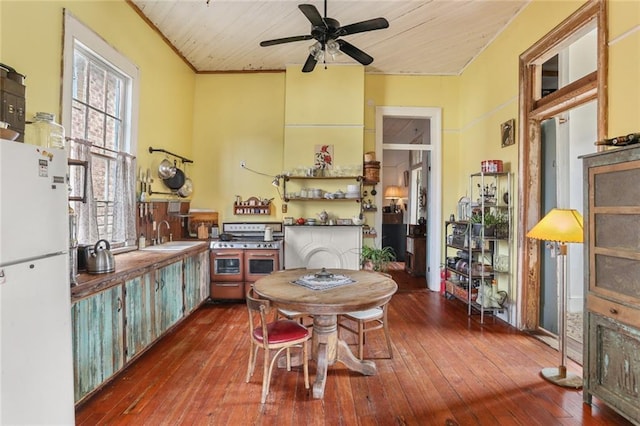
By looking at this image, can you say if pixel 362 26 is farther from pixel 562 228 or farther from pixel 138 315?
pixel 138 315

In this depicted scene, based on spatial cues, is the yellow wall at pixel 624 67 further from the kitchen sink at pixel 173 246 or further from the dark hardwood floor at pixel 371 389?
the kitchen sink at pixel 173 246

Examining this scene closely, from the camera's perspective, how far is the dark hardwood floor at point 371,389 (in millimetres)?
2085

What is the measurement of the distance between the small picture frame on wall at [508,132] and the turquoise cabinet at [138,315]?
4100mm

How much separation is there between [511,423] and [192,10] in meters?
4.71

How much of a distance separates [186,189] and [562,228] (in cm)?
444

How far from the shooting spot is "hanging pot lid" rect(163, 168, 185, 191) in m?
4.41

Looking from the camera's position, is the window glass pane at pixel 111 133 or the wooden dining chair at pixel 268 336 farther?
the window glass pane at pixel 111 133

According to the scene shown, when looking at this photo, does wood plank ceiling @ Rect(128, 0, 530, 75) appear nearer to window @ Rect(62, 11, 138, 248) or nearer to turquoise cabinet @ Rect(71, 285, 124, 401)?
window @ Rect(62, 11, 138, 248)

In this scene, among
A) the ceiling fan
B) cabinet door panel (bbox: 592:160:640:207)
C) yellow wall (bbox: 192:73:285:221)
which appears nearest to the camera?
cabinet door panel (bbox: 592:160:640:207)

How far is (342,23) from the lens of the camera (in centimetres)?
393

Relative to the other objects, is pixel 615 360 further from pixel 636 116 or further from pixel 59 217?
pixel 59 217

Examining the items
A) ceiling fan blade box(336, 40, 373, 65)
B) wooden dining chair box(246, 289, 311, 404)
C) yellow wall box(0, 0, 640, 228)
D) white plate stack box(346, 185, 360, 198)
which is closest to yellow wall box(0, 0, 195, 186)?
yellow wall box(0, 0, 640, 228)

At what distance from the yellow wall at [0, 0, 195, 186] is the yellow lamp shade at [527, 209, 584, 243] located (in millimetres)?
3839

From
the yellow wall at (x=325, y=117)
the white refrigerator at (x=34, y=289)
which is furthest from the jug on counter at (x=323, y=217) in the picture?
the white refrigerator at (x=34, y=289)
